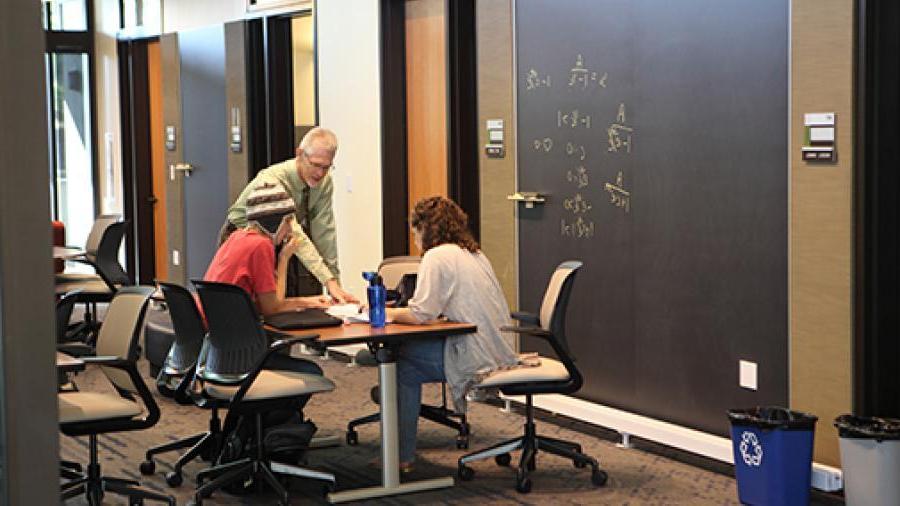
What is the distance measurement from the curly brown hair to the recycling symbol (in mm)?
1376

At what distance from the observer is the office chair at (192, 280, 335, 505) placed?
4812 millimetres

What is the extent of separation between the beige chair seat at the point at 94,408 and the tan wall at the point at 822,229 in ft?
8.93

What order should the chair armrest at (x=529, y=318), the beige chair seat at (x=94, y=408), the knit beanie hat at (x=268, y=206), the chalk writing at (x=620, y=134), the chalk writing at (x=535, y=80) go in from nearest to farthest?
the beige chair seat at (x=94, y=408)
the knit beanie hat at (x=268, y=206)
the chair armrest at (x=529, y=318)
the chalk writing at (x=620, y=134)
the chalk writing at (x=535, y=80)

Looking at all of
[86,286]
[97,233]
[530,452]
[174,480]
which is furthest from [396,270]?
[97,233]

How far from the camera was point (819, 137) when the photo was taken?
499 cm

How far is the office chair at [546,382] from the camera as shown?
5.23 m

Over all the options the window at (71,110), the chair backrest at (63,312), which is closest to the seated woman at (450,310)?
the chair backrest at (63,312)

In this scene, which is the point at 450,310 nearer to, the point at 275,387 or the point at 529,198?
the point at 275,387

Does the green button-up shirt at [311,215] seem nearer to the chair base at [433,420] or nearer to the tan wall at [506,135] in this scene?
the chair base at [433,420]

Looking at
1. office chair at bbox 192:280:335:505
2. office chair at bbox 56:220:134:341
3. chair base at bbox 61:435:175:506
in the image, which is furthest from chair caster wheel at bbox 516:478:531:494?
office chair at bbox 56:220:134:341

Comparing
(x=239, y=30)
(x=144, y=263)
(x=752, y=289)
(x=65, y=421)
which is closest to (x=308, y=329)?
(x=65, y=421)

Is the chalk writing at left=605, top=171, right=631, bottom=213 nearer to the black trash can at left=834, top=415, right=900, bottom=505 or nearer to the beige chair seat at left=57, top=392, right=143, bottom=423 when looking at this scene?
the black trash can at left=834, top=415, right=900, bottom=505

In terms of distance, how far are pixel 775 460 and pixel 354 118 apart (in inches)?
176

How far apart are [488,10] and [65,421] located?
3587mm
